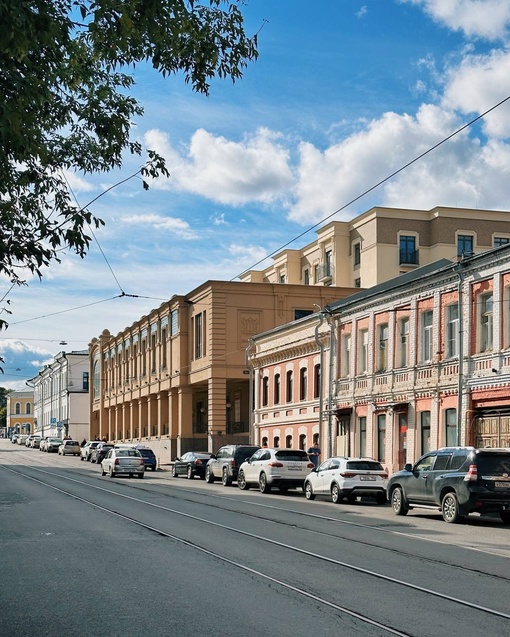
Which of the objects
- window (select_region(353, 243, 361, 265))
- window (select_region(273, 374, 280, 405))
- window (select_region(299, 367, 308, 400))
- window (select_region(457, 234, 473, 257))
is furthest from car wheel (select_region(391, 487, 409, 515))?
window (select_region(353, 243, 361, 265))

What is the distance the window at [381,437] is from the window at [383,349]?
1.98m

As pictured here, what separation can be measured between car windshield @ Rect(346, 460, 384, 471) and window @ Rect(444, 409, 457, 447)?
383 cm

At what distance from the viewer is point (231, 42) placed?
455 inches

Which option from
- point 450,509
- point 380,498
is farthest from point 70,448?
point 450,509

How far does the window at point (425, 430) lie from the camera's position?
33875 millimetres

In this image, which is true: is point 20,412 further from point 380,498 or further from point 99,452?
point 380,498

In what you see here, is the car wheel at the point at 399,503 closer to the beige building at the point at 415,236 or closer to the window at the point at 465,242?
the beige building at the point at 415,236

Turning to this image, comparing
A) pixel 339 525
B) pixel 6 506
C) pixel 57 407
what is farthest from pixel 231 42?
pixel 57 407

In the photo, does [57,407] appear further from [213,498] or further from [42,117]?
[42,117]

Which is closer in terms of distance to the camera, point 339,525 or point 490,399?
point 339,525

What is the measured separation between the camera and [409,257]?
65.8 m

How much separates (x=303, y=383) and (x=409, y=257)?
22.9 meters

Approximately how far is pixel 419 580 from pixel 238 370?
1874 inches

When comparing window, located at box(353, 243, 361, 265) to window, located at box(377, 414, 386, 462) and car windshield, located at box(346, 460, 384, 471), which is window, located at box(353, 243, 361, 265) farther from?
car windshield, located at box(346, 460, 384, 471)
